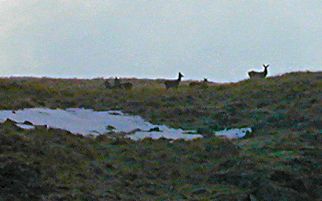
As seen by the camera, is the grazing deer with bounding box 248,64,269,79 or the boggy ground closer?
the boggy ground

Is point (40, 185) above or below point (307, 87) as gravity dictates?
below

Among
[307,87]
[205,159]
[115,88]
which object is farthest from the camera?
[115,88]

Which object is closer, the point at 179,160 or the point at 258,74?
the point at 179,160

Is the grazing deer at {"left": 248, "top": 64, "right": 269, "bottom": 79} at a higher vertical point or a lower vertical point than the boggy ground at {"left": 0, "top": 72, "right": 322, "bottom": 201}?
higher

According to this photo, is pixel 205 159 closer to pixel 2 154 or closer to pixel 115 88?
pixel 2 154

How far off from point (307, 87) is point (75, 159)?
14494mm

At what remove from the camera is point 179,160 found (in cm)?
1817

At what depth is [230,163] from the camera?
17.2 metres

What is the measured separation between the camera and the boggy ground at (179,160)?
1479 centimetres

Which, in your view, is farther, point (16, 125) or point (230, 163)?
point (16, 125)

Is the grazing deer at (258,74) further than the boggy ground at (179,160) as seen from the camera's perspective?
Yes

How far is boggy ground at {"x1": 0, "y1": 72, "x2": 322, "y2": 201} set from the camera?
14.8 metres

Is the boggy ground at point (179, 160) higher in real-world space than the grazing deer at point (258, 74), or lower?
lower

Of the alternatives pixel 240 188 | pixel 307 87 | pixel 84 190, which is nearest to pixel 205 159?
pixel 240 188
